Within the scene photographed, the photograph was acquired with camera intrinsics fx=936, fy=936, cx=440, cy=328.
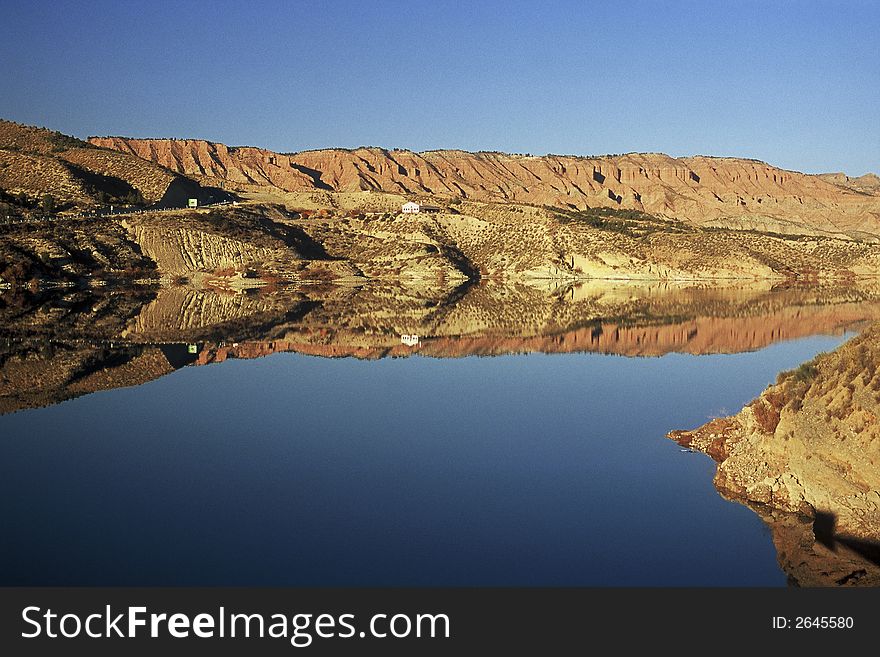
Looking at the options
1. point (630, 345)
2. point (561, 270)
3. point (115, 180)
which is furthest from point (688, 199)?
point (630, 345)

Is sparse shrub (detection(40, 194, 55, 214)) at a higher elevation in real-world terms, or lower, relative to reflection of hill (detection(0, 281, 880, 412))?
higher

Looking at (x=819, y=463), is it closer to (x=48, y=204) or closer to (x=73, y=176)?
(x=48, y=204)

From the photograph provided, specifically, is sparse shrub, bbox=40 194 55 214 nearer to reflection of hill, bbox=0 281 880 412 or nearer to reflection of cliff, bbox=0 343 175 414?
reflection of hill, bbox=0 281 880 412

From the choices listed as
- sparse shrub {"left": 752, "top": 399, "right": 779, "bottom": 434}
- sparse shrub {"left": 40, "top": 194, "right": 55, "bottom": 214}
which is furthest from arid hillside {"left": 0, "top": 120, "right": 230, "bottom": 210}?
sparse shrub {"left": 752, "top": 399, "right": 779, "bottom": 434}

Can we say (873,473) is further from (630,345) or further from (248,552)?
(630,345)

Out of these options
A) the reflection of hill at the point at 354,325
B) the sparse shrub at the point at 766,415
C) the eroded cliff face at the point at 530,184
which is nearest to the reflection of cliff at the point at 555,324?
the reflection of hill at the point at 354,325

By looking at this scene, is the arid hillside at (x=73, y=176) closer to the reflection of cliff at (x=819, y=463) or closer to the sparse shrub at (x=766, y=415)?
the sparse shrub at (x=766, y=415)
